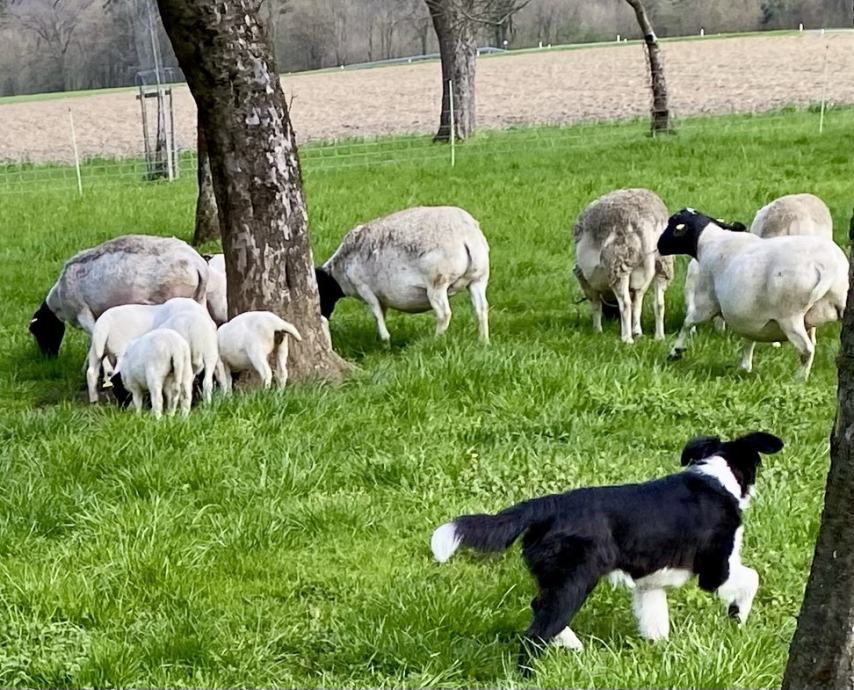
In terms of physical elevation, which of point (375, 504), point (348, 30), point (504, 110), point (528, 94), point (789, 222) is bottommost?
point (375, 504)

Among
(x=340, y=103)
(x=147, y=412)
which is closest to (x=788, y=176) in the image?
(x=147, y=412)

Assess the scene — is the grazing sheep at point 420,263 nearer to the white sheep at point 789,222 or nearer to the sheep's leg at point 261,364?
the white sheep at point 789,222

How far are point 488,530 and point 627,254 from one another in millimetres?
5842

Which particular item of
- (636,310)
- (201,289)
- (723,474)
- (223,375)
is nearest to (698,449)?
(723,474)

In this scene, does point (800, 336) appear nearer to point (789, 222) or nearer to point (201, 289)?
point (789, 222)

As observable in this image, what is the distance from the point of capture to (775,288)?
720 centimetres

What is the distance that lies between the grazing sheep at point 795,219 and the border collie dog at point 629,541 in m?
5.52

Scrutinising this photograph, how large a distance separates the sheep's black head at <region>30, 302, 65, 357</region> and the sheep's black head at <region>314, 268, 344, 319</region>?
2258 millimetres

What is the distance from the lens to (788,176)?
16016 millimetres

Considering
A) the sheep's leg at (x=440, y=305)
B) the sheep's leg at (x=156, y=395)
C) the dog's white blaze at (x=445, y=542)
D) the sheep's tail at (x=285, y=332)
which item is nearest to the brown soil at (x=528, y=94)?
the sheep's leg at (x=440, y=305)

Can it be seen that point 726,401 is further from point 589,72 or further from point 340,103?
point 589,72

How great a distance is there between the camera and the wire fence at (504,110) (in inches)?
917

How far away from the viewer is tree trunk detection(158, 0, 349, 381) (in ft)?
24.0

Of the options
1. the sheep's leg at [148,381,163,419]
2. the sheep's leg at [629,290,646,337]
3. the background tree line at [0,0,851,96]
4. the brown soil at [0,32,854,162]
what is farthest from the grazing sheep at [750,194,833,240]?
the background tree line at [0,0,851,96]
